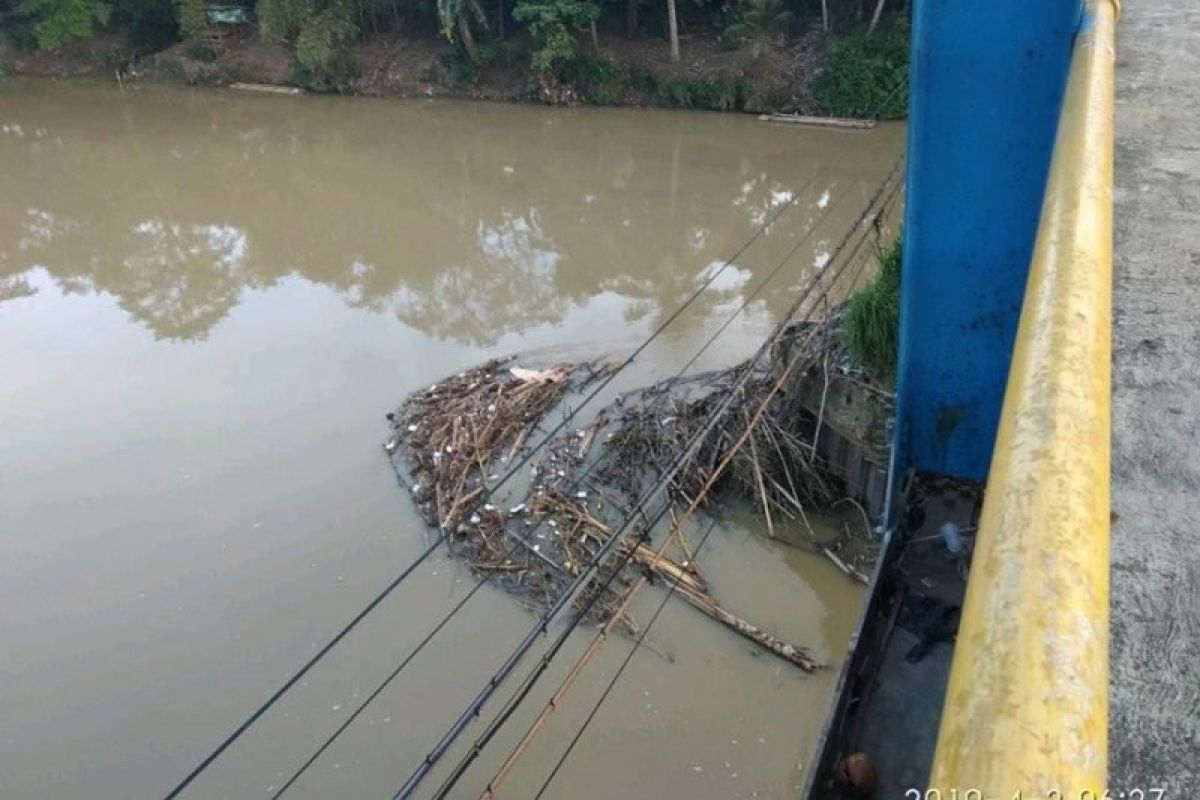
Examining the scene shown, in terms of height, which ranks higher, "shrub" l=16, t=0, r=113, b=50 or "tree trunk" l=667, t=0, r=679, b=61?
"shrub" l=16, t=0, r=113, b=50

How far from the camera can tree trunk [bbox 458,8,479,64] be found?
16970 mm

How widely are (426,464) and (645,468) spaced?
1.50m

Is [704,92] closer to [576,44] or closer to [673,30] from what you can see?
[673,30]

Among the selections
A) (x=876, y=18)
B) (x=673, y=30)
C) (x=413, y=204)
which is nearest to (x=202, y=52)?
(x=673, y=30)

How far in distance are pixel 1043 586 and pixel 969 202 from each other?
Result: 2.15 m

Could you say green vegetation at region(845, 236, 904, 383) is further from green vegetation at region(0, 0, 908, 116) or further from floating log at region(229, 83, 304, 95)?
floating log at region(229, 83, 304, 95)

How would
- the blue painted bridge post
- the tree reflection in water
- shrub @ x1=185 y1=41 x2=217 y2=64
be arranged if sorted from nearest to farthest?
the blue painted bridge post < the tree reflection in water < shrub @ x1=185 y1=41 x2=217 y2=64

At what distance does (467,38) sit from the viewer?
17141mm

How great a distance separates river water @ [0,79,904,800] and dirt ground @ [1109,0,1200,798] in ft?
9.99

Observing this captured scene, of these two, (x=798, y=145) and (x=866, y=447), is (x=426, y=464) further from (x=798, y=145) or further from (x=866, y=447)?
(x=798, y=145)

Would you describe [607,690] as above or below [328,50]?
below

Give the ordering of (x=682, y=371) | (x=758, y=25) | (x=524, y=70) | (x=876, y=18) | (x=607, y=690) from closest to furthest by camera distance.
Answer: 1. (x=607, y=690)
2. (x=682, y=371)
3. (x=876, y=18)
4. (x=758, y=25)
5. (x=524, y=70)

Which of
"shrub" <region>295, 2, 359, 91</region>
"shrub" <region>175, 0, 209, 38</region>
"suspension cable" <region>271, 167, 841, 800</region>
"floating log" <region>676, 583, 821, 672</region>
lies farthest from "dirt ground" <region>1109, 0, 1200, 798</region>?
"shrub" <region>175, 0, 209, 38</region>

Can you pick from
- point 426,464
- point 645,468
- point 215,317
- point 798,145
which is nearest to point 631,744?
point 645,468
